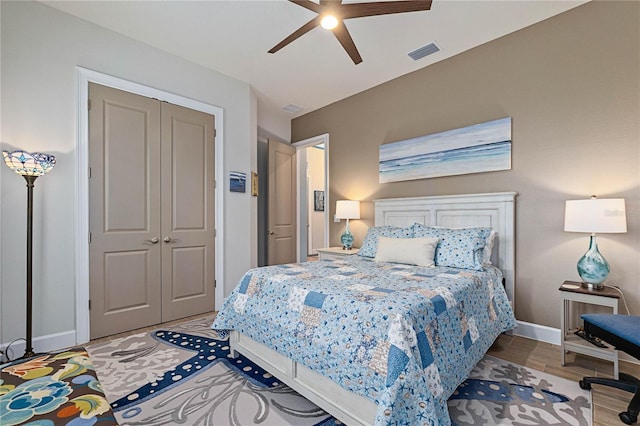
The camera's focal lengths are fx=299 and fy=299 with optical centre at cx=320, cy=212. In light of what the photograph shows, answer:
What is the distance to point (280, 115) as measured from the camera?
5.26 m

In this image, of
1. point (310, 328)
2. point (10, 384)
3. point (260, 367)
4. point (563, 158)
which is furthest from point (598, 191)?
point (10, 384)

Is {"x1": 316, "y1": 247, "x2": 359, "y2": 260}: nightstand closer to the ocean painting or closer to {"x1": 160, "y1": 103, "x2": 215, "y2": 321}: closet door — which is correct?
the ocean painting

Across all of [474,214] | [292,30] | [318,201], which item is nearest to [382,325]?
[474,214]

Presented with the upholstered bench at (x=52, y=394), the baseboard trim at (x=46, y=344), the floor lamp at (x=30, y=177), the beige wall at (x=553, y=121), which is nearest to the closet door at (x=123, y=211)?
the baseboard trim at (x=46, y=344)

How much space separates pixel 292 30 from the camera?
2.93 meters

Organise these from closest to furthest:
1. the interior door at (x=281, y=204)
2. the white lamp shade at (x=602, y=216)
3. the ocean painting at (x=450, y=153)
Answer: the white lamp shade at (x=602, y=216) → the ocean painting at (x=450, y=153) → the interior door at (x=281, y=204)

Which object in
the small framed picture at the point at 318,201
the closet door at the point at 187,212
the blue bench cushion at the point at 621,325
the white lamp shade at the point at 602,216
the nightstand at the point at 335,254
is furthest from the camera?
the small framed picture at the point at 318,201

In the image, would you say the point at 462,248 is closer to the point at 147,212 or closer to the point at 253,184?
the point at 253,184

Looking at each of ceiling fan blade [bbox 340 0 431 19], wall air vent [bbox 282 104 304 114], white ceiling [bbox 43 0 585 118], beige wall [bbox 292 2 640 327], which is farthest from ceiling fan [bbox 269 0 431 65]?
wall air vent [bbox 282 104 304 114]

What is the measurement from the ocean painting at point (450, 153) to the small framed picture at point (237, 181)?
185 centimetres

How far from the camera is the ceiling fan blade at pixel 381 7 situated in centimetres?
201

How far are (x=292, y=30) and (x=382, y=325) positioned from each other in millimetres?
2823

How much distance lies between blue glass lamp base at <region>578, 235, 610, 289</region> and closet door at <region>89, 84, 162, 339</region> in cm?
392

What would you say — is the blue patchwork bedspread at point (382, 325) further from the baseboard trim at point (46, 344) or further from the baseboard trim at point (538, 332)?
the baseboard trim at point (46, 344)
